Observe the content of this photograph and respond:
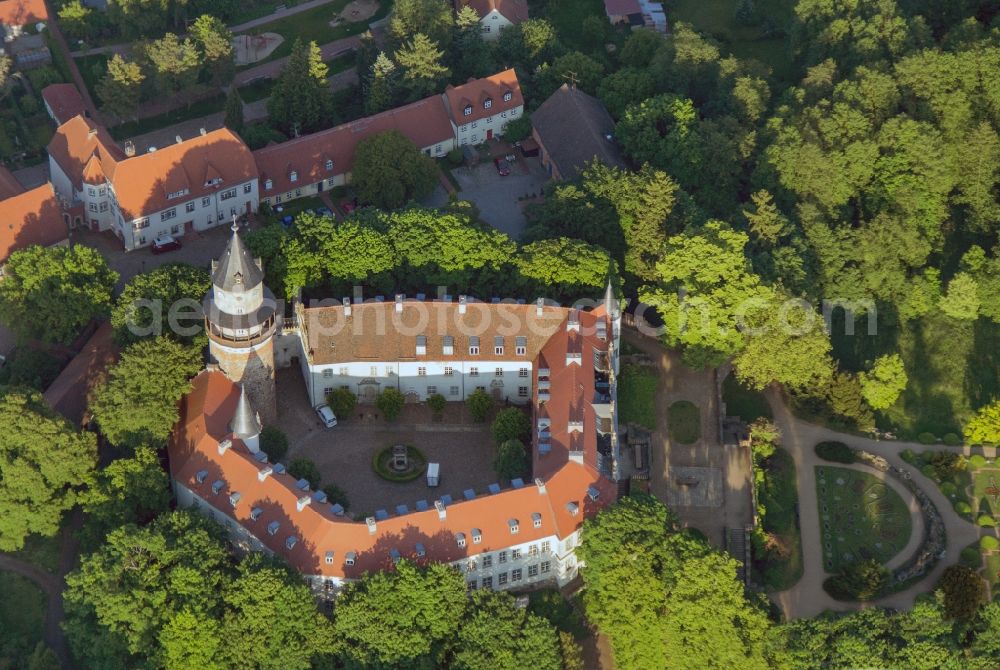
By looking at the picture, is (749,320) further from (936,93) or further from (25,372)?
(25,372)

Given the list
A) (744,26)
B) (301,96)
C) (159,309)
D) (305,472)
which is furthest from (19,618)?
(744,26)

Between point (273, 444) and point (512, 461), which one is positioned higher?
point (273, 444)

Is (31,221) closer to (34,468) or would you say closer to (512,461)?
(34,468)

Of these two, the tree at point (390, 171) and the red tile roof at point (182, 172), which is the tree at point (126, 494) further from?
the tree at point (390, 171)

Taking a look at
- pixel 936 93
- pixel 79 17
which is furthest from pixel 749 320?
pixel 79 17

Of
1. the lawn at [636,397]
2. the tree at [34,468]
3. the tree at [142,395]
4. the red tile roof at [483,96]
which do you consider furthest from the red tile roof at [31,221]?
the lawn at [636,397]

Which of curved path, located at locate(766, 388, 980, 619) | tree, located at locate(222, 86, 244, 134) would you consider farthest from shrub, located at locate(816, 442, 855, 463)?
tree, located at locate(222, 86, 244, 134)
